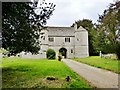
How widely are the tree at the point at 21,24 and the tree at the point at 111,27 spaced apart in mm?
17539

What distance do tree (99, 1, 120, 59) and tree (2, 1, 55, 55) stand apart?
1754 centimetres

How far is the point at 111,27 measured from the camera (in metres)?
40.7

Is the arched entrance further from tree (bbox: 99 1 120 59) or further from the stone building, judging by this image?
tree (bbox: 99 1 120 59)

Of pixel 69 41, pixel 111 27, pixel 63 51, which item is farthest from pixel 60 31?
pixel 111 27

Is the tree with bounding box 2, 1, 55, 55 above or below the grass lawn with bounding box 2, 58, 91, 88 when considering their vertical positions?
above

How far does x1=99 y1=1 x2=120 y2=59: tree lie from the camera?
37250 mm

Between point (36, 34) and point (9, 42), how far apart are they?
2544 millimetres

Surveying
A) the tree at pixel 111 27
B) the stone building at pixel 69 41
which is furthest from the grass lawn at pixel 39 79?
the stone building at pixel 69 41

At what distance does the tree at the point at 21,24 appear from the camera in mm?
17516

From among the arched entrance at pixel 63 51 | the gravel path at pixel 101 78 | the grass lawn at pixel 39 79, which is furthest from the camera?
the arched entrance at pixel 63 51

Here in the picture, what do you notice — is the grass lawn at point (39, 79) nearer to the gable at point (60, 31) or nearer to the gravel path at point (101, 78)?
the gravel path at point (101, 78)

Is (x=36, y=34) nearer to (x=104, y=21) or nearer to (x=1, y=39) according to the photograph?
(x=1, y=39)

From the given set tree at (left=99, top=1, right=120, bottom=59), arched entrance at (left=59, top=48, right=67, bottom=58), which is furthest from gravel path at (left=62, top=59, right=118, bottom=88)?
arched entrance at (left=59, top=48, right=67, bottom=58)

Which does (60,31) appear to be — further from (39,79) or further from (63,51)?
(39,79)
